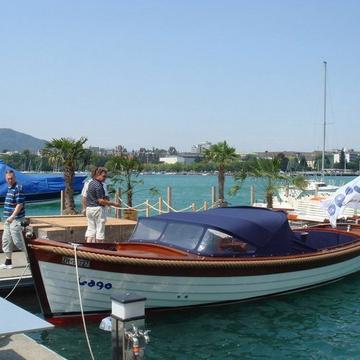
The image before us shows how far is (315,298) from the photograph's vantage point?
43.6ft

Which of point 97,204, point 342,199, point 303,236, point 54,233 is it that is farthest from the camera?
point 342,199

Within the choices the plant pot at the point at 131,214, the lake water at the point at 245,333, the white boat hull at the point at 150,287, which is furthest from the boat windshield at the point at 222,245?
the plant pot at the point at 131,214

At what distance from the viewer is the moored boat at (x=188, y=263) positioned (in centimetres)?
988

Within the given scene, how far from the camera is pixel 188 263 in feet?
34.6

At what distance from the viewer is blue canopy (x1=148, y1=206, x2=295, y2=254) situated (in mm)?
11781

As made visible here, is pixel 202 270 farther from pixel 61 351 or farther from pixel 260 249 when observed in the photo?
pixel 61 351

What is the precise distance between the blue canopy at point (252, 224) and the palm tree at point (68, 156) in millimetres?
12960

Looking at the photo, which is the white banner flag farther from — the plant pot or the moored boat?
the plant pot

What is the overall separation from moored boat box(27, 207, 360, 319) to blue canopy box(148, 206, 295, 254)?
0.02m

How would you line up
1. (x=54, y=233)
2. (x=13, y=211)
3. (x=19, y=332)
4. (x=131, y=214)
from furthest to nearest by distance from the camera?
(x=131, y=214)
(x=54, y=233)
(x=13, y=211)
(x=19, y=332)

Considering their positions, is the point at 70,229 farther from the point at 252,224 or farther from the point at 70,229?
the point at 252,224

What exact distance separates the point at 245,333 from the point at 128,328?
4489 millimetres

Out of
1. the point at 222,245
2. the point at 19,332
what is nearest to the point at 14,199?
the point at 222,245

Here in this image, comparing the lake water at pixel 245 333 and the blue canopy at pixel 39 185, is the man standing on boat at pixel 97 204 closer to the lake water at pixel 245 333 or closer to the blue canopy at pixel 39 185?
the lake water at pixel 245 333
